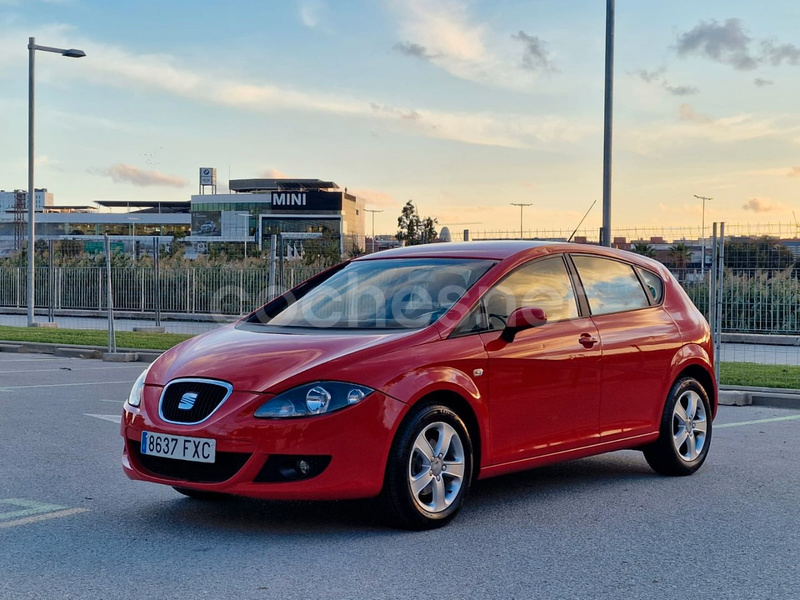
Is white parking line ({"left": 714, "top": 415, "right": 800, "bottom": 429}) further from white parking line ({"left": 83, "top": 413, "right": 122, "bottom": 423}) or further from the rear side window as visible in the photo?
white parking line ({"left": 83, "top": 413, "right": 122, "bottom": 423})

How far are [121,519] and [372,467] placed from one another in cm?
155

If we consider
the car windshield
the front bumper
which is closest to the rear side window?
the car windshield

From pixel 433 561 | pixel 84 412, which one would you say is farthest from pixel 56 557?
pixel 84 412

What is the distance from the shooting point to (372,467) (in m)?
5.28

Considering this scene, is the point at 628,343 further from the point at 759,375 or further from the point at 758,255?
the point at 758,255

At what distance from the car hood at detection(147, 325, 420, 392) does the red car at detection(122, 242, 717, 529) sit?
0.5 inches

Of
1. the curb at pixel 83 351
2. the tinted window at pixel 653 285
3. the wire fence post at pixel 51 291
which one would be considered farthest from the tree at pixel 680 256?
the wire fence post at pixel 51 291

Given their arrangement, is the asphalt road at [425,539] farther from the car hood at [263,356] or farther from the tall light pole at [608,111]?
the tall light pole at [608,111]

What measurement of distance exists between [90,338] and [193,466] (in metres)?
16.9

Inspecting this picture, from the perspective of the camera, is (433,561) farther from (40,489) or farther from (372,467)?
(40,489)

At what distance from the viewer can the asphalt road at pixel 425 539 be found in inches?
177

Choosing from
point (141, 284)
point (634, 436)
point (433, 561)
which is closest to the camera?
point (433, 561)

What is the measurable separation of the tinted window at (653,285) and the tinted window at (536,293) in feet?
3.10

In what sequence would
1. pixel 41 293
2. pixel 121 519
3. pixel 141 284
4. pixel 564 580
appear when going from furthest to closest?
pixel 41 293
pixel 141 284
pixel 121 519
pixel 564 580
